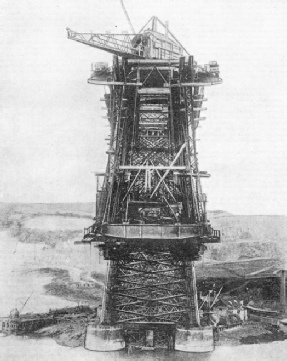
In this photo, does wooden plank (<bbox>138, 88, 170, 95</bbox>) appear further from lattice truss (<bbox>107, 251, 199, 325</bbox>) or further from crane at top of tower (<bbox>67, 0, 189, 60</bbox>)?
lattice truss (<bbox>107, 251, 199, 325</bbox>)

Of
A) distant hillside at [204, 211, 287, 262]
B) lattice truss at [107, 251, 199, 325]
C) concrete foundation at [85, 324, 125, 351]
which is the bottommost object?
concrete foundation at [85, 324, 125, 351]

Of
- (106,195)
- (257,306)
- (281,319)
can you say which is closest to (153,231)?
(106,195)

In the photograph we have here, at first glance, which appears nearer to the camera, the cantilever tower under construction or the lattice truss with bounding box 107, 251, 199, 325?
the cantilever tower under construction

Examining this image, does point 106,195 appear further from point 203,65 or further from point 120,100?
point 203,65

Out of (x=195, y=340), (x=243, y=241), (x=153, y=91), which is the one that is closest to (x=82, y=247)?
(x=243, y=241)

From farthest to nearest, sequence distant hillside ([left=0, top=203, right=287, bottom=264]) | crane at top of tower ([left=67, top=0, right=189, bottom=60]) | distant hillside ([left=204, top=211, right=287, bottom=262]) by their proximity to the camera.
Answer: distant hillside ([left=204, top=211, right=287, bottom=262]) → distant hillside ([left=0, top=203, right=287, bottom=264]) → crane at top of tower ([left=67, top=0, right=189, bottom=60])

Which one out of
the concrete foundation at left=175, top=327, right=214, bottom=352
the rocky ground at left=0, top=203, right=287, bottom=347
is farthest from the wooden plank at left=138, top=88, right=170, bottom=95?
the rocky ground at left=0, top=203, right=287, bottom=347

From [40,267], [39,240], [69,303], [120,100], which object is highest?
[120,100]
